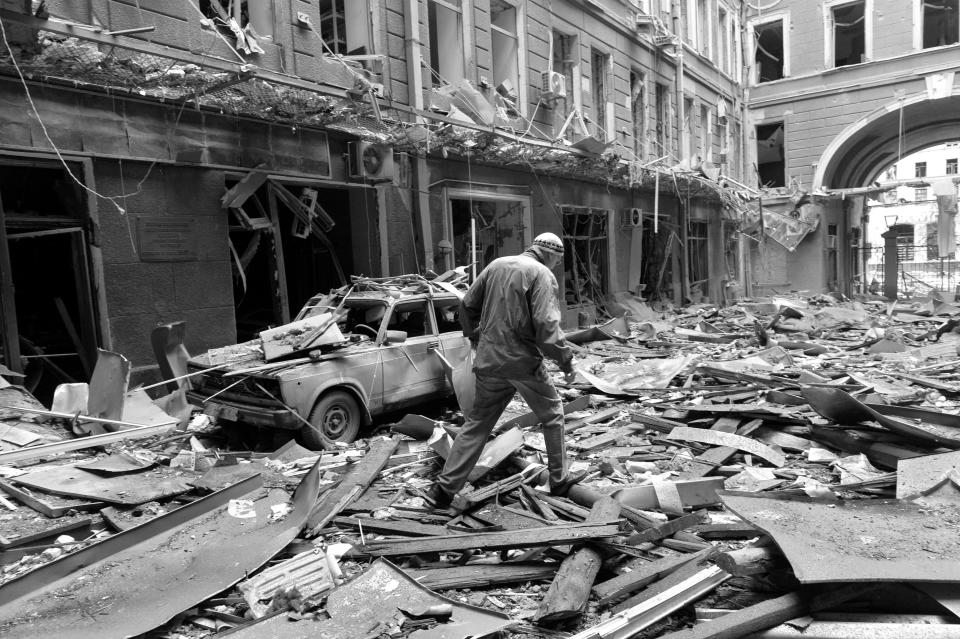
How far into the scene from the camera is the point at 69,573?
3.79 metres

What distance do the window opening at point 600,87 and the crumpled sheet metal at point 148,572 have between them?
54.5 feet

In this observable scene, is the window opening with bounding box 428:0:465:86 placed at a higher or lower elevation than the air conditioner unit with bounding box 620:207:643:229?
higher

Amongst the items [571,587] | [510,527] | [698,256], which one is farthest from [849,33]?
[571,587]

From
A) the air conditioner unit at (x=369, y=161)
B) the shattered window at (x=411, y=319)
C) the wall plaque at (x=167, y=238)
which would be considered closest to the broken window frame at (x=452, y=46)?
the air conditioner unit at (x=369, y=161)

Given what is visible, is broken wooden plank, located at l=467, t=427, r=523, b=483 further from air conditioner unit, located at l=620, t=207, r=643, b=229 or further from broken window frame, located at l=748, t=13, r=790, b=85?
broken window frame, located at l=748, t=13, r=790, b=85

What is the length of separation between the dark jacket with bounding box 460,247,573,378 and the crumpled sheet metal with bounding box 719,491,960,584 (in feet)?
5.30

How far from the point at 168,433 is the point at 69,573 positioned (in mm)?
3627

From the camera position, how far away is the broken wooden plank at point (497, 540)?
4.02m

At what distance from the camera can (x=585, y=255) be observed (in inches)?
740

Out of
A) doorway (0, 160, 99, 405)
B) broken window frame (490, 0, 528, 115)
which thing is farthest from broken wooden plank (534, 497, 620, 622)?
broken window frame (490, 0, 528, 115)

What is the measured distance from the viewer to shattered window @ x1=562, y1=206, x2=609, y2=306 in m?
17.9

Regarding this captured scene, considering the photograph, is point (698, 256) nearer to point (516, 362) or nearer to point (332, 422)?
point (332, 422)

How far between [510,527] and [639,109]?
1915 centimetres

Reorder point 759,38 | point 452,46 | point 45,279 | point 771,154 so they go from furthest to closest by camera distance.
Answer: point 771,154, point 759,38, point 452,46, point 45,279
